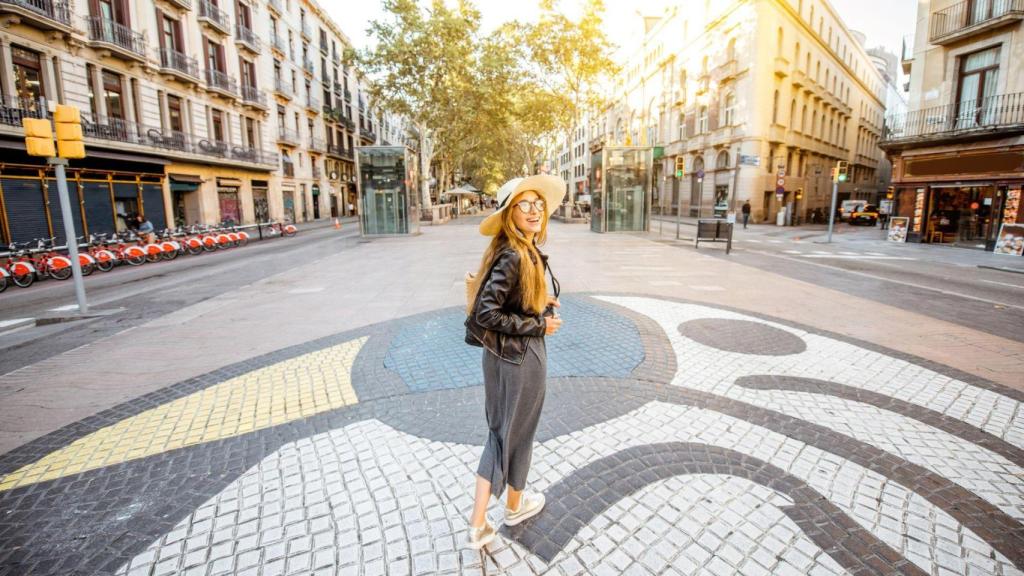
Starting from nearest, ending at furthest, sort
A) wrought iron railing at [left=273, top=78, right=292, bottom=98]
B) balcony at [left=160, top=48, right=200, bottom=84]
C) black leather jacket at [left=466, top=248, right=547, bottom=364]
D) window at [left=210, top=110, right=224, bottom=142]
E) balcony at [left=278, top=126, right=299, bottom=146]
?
1. black leather jacket at [left=466, top=248, right=547, bottom=364]
2. balcony at [left=160, top=48, right=200, bottom=84]
3. window at [left=210, top=110, right=224, bottom=142]
4. wrought iron railing at [left=273, top=78, right=292, bottom=98]
5. balcony at [left=278, top=126, right=299, bottom=146]

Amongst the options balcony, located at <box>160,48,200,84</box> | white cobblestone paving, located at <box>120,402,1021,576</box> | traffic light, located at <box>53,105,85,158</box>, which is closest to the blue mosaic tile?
white cobblestone paving, located at <box>120,402,1021,576</box>

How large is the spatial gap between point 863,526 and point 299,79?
1700 inches

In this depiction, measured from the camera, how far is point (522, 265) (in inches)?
85.3

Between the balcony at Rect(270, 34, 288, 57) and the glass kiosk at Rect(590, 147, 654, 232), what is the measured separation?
82.7ft

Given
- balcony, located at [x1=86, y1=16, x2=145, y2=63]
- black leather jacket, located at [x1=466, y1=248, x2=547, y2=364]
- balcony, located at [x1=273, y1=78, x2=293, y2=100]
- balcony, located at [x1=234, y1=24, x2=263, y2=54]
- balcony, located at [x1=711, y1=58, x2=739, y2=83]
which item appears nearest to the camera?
black leather jacket, located at [x1=466, y1=248, x2=547, y2=364]

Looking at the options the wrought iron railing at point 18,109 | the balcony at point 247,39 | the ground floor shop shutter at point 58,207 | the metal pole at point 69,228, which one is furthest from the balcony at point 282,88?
the metal pole at point 69,228

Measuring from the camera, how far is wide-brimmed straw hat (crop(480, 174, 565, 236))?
7.14ft

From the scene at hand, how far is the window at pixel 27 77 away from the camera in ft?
52.3

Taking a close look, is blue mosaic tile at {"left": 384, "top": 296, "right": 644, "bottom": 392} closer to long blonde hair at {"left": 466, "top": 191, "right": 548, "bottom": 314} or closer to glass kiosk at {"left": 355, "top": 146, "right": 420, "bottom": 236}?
long blonde hair at {"left": 466, "top": 191, "right": 548, "bottom": 314}

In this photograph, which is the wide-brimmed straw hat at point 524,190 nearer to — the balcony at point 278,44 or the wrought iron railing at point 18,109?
the wrought iron railing at point 18,109

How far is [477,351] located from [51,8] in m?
23.0

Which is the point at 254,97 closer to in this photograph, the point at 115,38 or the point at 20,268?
the point at 115,38

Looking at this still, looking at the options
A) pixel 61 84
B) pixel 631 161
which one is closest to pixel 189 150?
pixel 61 84

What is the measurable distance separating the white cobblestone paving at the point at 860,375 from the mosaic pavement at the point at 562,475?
30 mm
